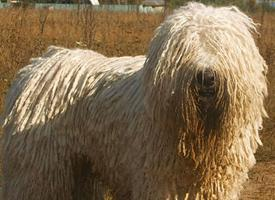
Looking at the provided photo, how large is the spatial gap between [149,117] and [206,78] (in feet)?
1.79

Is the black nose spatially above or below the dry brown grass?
above

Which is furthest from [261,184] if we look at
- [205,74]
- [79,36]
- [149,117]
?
[79,36]

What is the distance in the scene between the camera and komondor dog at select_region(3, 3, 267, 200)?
3.48 meters

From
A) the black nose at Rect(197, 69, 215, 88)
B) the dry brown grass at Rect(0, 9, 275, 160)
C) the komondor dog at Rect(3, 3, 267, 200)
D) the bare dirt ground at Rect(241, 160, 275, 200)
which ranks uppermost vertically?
the black nose at Rect(197, 69, 215, 88)

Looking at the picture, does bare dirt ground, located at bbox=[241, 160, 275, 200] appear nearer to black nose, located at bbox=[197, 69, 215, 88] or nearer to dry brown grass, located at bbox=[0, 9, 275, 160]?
dry brown grass, located at bbox=[0, 9, 275, 160]

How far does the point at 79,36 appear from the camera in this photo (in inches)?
452

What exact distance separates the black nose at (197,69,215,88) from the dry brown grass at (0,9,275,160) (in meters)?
4.74

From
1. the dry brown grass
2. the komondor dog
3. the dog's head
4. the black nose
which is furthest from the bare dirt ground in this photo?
the black nose

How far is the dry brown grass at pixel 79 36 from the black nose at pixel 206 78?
4.74 metres

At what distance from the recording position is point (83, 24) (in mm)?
11406

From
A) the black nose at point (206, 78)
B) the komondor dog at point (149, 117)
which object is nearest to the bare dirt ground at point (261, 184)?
the komondor dog at point (149, 117)

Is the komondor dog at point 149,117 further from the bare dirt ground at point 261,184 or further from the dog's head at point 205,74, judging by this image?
the bare dirt ground at point 261,184

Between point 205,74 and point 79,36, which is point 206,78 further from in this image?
point 79,36

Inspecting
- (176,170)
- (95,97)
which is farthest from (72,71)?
(176,170)
